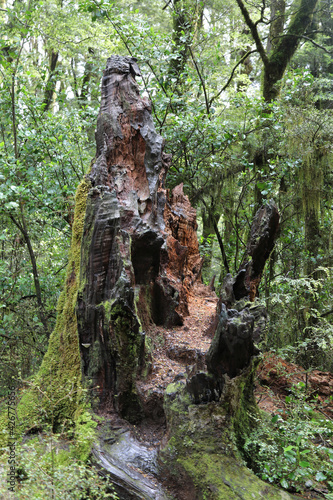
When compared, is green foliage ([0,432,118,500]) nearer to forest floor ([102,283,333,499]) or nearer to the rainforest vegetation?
forest floor ([102,283,333,499])

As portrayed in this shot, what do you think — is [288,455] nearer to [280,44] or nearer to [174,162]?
[174,162]

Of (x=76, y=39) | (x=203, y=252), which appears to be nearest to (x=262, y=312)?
(x=203, y=252)

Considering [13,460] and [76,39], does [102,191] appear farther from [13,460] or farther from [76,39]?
[76,39]

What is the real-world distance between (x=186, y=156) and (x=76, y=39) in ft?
16.8

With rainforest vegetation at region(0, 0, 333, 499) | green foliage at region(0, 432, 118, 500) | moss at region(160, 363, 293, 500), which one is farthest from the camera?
rainforest vegetation at region(0, 0, 333, 499)

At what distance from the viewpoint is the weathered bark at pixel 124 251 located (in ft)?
11.6

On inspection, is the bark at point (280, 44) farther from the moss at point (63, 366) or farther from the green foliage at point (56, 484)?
the green foliage at point (56, 484)

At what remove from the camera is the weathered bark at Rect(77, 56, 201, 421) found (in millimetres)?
3523

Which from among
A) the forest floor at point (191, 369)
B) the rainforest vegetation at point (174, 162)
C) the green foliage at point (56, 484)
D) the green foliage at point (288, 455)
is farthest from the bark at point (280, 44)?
the green foliage at point (56, 484)

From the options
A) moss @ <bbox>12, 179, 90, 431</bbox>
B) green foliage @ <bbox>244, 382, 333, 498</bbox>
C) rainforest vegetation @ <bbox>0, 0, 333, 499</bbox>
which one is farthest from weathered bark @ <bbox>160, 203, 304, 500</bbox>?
rainforest vegetation @ <bbox>0, 0, 333, 499</bbox>

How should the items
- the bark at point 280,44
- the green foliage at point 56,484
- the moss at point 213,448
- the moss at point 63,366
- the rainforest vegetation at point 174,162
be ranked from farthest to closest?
the bark at point 280,44
the rainforest vegetation at point 174,162
the moss at point 63,366
the moss at point 213,448
the green foliage at point 56,484

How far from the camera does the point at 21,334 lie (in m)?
6.09

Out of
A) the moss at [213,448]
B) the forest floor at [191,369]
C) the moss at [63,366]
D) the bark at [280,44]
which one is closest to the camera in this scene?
the moss at [213,448]

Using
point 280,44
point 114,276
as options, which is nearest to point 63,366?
point 114,276
